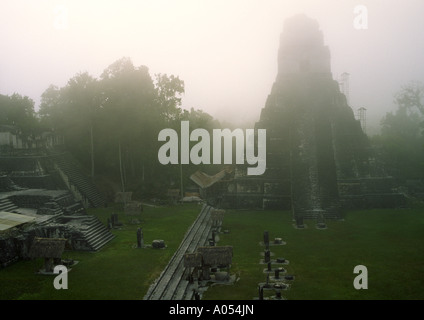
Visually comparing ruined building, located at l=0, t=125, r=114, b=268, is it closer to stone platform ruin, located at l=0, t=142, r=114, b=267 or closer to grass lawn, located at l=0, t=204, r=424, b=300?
stone platform ruin, located at l=0, t=142, r=114, b=267

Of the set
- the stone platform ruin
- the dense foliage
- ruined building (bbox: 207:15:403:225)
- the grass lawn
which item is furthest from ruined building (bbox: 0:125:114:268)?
ruined building (bbox: 207:15:403:225)

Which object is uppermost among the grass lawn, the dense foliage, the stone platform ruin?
the dense foliage

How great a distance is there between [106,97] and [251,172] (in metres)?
13.9

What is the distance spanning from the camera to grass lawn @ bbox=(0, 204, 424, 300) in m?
16.6

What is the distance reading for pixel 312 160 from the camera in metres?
34.8

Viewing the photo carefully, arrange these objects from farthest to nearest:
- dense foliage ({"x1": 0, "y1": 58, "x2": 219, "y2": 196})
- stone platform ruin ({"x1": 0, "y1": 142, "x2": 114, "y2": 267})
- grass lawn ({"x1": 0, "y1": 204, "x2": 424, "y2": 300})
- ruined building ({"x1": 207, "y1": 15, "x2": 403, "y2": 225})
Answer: dense foliage ({"x1": 0, "y1": 58, "x2": 219, "y2": 196}) < ruined building ({"x1": 207, "y1": 15, "x2": 403, "y2": 225}) < stone platform ruin ({"x1": 0, "y1": 142, "x2": 114, "y2": 267}) < grass lawn ({"x1": 0, "y1": 204, "x2": 424, "y2": 300})

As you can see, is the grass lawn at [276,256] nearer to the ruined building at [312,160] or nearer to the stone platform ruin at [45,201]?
the stone platform ruin at [45,201]

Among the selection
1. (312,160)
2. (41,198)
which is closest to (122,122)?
(41,198)

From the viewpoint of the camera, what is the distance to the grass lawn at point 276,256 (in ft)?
54.5

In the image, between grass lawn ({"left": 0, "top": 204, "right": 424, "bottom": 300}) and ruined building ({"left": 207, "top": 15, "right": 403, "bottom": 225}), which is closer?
grass lawn ({"left": 0, "top": 204, "right": 424, "bottom": 300})

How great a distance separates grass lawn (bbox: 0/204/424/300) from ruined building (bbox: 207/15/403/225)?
285 cm

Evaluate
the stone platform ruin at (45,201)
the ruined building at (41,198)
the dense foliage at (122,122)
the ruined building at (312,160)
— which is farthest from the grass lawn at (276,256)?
the dense foliage at (122,122)

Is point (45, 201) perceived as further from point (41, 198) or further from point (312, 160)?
point (312, 160)
